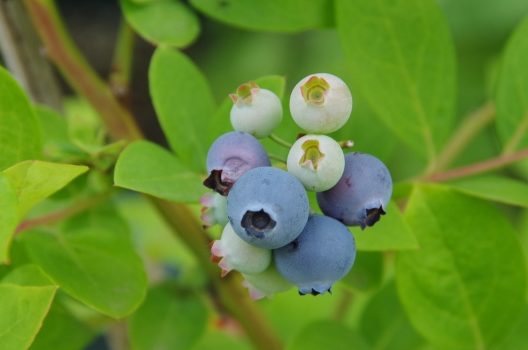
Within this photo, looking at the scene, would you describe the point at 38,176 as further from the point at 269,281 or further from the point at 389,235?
the point at 389,235

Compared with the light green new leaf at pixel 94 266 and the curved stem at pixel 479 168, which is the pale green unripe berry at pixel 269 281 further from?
the curved stem at pixel 479 168

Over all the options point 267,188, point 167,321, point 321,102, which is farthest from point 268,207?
point 167,321

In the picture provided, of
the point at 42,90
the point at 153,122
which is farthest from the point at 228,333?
the point at 153,122

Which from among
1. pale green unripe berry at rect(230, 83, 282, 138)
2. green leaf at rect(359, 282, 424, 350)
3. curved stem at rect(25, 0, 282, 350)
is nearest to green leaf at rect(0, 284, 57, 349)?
pale green unripe berry at rect(230, 83, 282, 138)

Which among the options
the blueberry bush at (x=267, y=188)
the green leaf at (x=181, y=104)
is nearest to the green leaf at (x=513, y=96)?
the blueberry bush at (x=267, y=188)

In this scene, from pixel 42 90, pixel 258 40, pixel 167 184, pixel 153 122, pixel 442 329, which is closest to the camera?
pixel 167 184

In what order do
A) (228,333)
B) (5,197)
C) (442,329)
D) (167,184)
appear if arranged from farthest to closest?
1. (228,333)
2. (442,329)
3. (167,184)
4. (5,197)

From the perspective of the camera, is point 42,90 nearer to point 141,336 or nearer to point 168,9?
point 168,9
